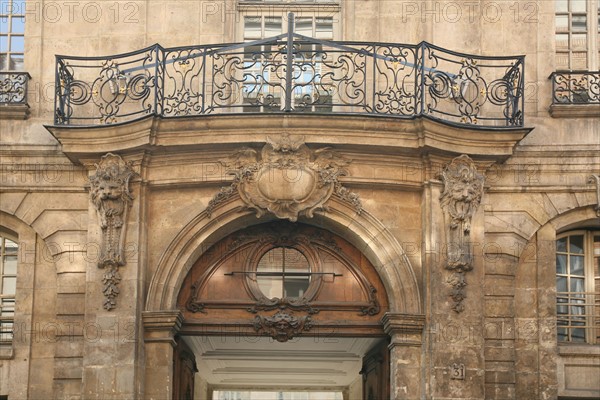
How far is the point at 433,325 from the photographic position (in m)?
15.0

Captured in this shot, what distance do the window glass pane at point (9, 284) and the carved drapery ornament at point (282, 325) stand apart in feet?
9.91

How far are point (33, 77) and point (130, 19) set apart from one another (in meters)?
1.35

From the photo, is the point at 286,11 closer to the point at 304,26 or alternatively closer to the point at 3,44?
the point at 304,26

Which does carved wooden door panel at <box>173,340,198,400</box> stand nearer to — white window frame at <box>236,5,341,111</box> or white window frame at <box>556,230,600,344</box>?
white window frame at <box>236,5,341,111</box>

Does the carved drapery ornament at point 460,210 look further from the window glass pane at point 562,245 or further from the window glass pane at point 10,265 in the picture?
the window glass pane at point 10,265

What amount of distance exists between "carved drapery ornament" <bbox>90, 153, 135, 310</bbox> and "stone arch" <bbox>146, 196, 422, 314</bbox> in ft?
1.58

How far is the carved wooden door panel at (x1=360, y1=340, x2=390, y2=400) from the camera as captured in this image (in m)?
16.0

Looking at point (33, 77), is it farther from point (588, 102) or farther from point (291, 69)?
point (588, 102)

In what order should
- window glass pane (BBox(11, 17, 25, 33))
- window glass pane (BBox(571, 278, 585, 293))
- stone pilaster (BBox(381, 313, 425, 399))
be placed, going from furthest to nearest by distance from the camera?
window glass pane (BBox(11, 17, 25, 33)) < window glass pane (BBox(571, 278, 585, 293)) < stone pilaster (BBox(381, 313, 425, 399))

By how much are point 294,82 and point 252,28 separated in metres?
1.01

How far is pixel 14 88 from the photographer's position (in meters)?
16.3

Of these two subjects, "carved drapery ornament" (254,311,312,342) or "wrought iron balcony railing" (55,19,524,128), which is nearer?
"wrought iron balcony railing" (55,19,524,128)

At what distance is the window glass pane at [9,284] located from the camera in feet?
53.6

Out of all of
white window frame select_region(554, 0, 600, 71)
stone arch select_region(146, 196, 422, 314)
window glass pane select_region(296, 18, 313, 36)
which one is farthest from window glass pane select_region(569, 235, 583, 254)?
window glass pane select_region(296, 18, 313, 36)
